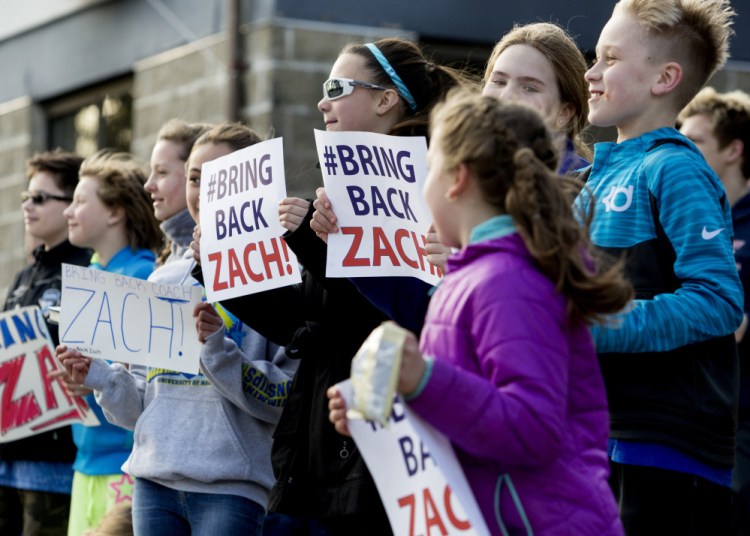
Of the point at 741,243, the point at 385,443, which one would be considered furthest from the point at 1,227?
the point at 385,443

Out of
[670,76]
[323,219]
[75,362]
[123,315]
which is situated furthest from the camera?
[75,362]

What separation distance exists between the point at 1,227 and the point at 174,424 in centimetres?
787

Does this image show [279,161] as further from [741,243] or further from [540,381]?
[741,243]

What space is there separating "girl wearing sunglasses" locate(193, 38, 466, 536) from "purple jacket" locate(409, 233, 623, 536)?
3.20 feet

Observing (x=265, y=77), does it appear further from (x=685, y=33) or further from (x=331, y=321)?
(x=685, y=33)

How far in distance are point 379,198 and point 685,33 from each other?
0.95 metres

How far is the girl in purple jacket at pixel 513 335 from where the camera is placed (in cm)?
277

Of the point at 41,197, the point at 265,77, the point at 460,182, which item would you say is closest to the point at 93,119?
the point at 265,77

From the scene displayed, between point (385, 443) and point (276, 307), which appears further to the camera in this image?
point (276, 307)

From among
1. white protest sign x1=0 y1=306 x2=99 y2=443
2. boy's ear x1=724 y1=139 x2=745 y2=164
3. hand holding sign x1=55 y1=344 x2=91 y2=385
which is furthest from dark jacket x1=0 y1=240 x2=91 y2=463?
boy's ear x1=724 y1=139 x2=745 y2=164

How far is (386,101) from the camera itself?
442cm

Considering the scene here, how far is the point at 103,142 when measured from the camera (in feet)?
38.4

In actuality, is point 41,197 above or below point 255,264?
above

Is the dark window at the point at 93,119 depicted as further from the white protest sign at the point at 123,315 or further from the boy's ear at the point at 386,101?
the boy's ear at the point at 386,101
